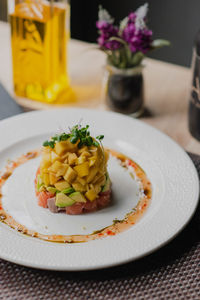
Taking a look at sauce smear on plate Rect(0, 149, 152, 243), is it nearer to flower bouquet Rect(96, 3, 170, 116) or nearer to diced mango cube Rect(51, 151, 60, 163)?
diced mango cube Rect(51, 151, 60, 163)

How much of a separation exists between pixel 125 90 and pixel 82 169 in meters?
0.69

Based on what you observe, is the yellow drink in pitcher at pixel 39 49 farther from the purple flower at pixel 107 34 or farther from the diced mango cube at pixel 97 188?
the diced mango cube at pixel 97 188

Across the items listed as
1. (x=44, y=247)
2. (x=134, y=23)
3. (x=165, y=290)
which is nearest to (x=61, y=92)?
(x=134, y=23)

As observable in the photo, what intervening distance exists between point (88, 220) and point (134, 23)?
0.86m

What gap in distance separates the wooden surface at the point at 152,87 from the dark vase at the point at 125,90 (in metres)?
0.08

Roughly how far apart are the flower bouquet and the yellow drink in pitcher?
0.21 m

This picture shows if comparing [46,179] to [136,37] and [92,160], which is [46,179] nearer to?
[92,160]

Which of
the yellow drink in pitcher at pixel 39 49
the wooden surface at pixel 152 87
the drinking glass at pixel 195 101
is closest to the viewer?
the drinking glass at pixel 195 101

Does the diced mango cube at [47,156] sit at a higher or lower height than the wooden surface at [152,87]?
higher

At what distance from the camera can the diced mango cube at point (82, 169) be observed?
1.39 metres

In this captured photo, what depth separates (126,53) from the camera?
190cm

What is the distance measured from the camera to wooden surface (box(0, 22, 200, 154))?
2062 mm

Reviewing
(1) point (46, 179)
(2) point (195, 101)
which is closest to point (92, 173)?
(1) point (46, 179)

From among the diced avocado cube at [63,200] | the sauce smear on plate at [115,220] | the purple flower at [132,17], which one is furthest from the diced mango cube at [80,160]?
the purple flower at [132,17]
